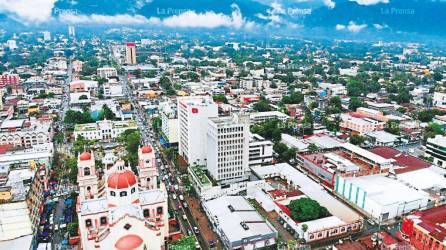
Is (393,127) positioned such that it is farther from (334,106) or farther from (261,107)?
(261,107)

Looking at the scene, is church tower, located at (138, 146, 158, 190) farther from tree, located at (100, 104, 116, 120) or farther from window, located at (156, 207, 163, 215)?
tree, located at (100, 104, 116, 120)

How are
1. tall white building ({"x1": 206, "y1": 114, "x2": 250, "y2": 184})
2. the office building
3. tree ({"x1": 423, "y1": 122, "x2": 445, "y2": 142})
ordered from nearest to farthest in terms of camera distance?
tall white building ({"x1": 206, "y1": 114, "x2": 250, "y2": 184}), the office building, tree ({"x1": 423, "y1": 122, "x2": 445, "y2": 142})

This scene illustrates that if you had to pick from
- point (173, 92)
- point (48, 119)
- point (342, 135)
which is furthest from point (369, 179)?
point (173, 92)

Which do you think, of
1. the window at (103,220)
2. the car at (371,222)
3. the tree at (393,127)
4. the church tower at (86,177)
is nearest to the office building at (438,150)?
the tree at (393,127)

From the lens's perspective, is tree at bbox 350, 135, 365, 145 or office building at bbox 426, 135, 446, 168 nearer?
office building at bbox 426, 135, 446, 168

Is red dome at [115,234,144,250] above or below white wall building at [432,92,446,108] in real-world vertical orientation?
below

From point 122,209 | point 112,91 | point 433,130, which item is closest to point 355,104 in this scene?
point 433,130

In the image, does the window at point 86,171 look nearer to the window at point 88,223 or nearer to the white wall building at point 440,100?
the window at point 88,223

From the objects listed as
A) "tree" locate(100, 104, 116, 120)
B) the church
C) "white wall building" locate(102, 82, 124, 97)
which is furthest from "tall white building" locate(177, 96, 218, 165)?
"white wall building" locate(102, 82, 124, 97)
